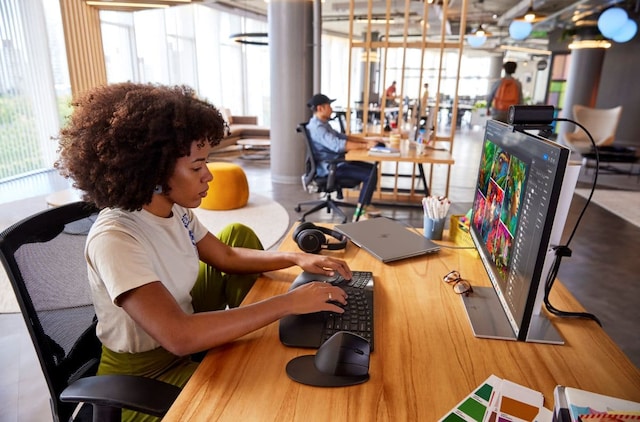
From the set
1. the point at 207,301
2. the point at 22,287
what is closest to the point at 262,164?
the point at 207,301

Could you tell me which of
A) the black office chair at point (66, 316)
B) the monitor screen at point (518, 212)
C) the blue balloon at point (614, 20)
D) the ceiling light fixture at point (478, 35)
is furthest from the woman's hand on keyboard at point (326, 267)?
the ceiling light fixture at point (478, 35)

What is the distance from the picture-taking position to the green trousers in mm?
1102

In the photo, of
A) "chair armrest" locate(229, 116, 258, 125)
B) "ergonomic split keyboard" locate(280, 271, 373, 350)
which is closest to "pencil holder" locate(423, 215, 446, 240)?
"ergonomic split keyboard" locate(280, 271, 373, 350)

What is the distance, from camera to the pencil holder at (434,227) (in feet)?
5.26

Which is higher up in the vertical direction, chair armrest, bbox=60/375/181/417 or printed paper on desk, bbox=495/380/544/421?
printed paper on desk, bbox=495/380/544/421

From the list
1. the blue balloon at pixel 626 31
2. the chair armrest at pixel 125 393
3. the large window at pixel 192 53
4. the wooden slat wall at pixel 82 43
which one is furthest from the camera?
the large window at pixel 192 53

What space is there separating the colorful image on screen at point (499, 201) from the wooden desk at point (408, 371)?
192mm

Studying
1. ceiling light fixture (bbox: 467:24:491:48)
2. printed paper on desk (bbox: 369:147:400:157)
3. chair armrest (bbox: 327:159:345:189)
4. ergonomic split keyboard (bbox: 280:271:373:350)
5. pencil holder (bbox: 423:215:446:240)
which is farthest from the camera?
ceiling light fixture (bbox: 467:24:491:48)

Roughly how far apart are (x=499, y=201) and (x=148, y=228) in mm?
898

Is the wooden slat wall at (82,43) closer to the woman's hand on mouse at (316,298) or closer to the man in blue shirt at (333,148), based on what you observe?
the man in blue shirt at (333,148)

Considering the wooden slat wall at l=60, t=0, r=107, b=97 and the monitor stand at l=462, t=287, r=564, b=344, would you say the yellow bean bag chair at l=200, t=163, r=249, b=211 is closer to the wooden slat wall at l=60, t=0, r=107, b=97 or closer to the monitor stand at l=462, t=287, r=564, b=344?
the wooden slat wall at l=60, t=0, r=107, b=97

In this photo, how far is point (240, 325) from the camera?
934 mm

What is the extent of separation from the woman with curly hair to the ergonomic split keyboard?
3 centimetres

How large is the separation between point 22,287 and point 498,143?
4.00ft
